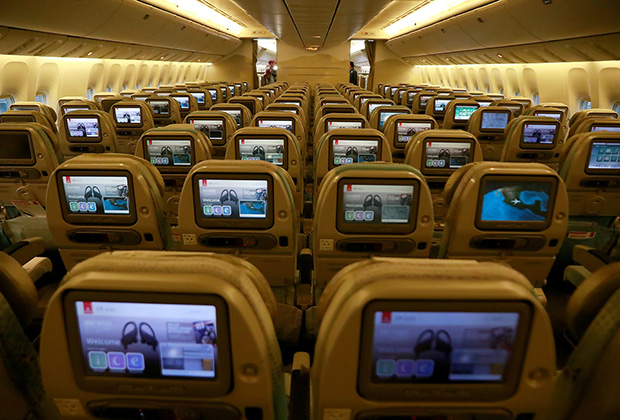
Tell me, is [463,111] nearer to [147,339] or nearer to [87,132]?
[87,132]

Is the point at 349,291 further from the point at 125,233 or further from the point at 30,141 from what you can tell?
the point at 30,141

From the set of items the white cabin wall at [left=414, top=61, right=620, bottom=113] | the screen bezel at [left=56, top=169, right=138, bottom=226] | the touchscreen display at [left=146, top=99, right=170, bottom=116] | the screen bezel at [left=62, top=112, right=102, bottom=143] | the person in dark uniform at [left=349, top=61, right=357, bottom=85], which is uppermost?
the person in dark uniform at [left=349, top=61, right=357, bottom=85]

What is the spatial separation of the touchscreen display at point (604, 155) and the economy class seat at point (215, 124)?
470 centimetres

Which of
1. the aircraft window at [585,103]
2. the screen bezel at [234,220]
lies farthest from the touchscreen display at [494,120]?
the aircraft window at [585,103]

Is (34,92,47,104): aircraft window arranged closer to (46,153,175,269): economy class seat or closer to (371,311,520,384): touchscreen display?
(46,153,175,269): economy class seat

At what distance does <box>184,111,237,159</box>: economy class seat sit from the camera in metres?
6.57

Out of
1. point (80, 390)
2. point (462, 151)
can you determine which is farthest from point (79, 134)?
point (80, 390)

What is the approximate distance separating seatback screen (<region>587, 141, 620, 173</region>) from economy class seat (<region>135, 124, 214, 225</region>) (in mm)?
3959

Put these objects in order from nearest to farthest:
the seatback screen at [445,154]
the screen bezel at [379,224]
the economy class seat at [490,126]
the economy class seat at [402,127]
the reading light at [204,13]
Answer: the screen bezel at [379,224]
the seatback screen at [445,154]
the economy class seat at [402,127]
the economy class seat at [490,126]
the reading light at [204,13]

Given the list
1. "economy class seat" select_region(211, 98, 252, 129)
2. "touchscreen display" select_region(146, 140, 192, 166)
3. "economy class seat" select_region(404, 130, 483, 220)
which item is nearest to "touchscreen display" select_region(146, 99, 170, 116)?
"economy class seat" select_region(211, 98, 252, 129)

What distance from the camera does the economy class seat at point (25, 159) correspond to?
459 cm

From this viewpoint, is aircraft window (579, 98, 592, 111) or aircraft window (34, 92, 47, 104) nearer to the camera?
aircraft window (579, 98, 592, 111)

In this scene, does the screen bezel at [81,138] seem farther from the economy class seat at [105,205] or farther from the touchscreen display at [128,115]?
the economy class seat at [105,205]

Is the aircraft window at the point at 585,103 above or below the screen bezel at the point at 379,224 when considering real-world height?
above
